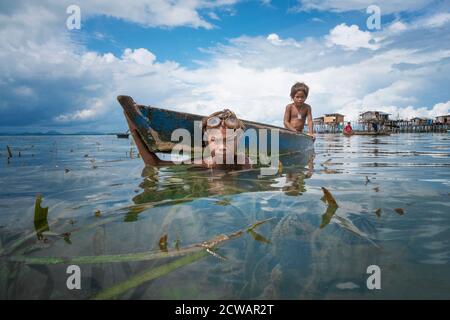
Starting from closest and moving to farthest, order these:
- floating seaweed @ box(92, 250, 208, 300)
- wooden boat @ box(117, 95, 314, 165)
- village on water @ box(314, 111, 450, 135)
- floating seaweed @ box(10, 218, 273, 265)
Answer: floating seaweed @ box(92, 250, 208, 300)
floating seaweed @ box(10, 218, 273, 265)
wooden boat @ box(117, 95, 314, 165)
village on water @ box(314, 111, 450, 135)

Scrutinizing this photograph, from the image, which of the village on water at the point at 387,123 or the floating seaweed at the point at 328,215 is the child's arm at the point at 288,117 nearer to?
the floating seaweed at the point at 328,215

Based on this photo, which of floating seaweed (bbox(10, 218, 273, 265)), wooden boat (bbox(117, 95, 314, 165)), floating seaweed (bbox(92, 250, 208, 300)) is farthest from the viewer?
wooden boat (bbox(117, 95, 314, 165))

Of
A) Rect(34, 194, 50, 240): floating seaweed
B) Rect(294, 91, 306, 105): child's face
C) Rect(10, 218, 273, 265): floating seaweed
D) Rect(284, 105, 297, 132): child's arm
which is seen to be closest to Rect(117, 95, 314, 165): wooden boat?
Rect(294, 91, 306, 105): child's face

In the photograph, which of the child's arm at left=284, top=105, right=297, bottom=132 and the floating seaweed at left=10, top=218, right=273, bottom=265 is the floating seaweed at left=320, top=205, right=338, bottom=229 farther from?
the child's arm at left=284, top=105, right=297, bottom=132

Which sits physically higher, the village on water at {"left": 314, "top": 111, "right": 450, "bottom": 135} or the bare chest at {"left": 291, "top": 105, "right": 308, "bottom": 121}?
the village on water at {"left": 314, "top": 111, "right": 450, "bottom": 135}

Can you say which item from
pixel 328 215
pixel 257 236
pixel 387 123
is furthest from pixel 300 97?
pixel 387 123

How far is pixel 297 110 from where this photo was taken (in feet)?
30.3

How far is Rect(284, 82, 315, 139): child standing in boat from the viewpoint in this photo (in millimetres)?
8703

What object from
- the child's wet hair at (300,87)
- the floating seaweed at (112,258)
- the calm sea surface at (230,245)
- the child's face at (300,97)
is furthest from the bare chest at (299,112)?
the floating seaweed at (112,258)

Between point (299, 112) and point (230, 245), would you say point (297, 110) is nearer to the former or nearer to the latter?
point (299, 112)

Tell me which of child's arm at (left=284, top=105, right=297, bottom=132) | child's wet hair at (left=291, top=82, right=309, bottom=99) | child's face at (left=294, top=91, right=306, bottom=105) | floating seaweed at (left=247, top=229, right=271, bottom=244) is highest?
child's wet hair at (left=291, top=82, right=309, bottom=99)

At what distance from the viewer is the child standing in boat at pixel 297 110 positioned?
343 inches

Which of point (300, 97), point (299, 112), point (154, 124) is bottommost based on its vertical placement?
point (154, 124)

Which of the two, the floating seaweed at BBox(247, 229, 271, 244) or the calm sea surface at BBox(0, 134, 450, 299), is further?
the floating seaweed at BBox(247, 229, 271, 244)
